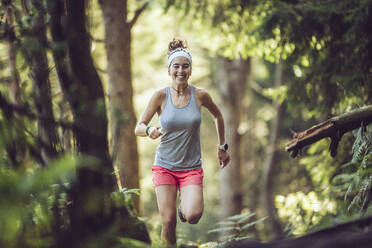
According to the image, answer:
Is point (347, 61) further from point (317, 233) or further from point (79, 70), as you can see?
point (79, 70)

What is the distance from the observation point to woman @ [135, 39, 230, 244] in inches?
171

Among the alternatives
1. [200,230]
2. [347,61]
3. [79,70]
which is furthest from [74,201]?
[200,230]

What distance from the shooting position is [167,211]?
428cm

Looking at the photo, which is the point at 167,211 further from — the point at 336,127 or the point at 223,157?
the point at 336,127

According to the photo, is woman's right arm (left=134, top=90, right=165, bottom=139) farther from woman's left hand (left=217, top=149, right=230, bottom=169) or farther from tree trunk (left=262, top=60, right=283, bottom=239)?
tree trunk (left=262, top=60, right=283, bottom=239)

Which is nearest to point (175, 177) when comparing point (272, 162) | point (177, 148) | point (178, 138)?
point (177, 148)

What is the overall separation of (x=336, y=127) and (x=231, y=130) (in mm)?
7596

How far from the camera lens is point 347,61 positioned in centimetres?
598

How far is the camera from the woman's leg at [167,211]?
167 inches

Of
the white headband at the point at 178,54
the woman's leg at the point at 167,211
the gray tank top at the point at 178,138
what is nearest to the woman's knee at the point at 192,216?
the woman's leg at the point at 167,211

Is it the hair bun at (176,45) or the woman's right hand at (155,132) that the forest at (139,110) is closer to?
the woman's right hand at (155,132)

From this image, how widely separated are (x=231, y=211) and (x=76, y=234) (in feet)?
31.9

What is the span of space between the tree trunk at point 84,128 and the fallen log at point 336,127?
2.48 meters

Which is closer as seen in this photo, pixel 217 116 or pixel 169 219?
pixel 169 219
